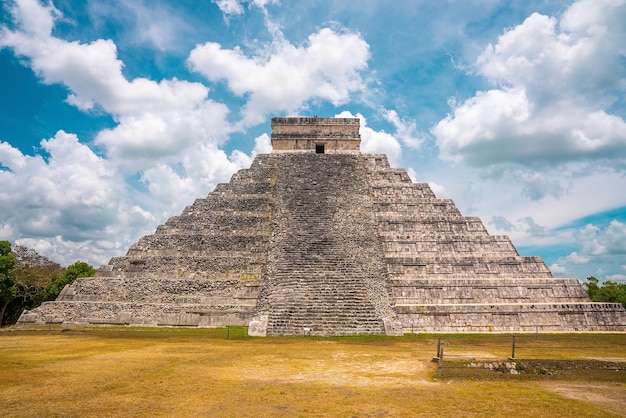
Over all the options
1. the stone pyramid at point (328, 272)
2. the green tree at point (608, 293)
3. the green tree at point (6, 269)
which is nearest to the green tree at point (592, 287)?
the green tree at point (608, 293)

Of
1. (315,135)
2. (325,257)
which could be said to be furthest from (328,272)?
(315,135)

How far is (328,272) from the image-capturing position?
52.6ft

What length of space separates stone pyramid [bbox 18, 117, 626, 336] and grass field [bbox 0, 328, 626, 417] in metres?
3.40

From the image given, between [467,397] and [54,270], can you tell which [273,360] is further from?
[54,270]

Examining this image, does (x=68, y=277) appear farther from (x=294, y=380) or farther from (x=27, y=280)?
(x=294, y=380)

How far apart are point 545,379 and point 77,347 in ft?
34.7

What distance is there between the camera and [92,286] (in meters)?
17.3

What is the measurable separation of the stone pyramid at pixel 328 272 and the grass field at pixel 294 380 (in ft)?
11.1

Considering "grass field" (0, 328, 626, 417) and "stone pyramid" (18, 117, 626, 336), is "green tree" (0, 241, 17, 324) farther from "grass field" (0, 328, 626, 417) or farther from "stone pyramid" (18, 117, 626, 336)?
"grass field" (0, 328, 626, 417)

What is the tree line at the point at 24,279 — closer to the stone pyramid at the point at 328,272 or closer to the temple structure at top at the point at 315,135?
the stone pyramid at the point at 328,272

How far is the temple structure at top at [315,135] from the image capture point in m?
27.1

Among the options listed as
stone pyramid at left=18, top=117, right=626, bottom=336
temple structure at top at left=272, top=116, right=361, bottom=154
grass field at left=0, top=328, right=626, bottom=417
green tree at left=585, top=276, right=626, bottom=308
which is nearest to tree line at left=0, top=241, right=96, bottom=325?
stone pyramid at left=18, top=117, right=626, bottom=336

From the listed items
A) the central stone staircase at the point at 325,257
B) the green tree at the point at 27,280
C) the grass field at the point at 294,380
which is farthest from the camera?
the green tree at the point at 27,280

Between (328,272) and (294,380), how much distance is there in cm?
889
